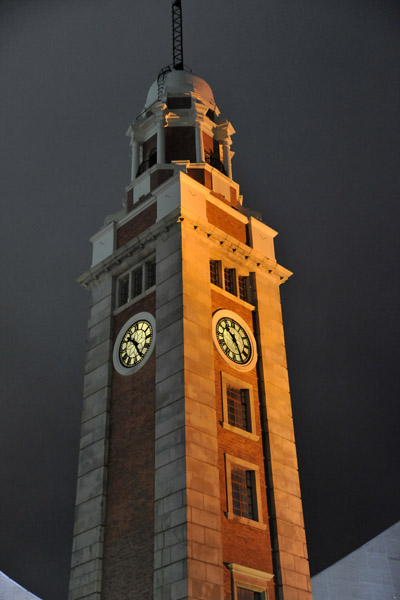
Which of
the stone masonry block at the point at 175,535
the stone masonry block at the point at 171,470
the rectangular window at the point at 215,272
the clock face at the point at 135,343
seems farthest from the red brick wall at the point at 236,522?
the clock face at the point at 135,343

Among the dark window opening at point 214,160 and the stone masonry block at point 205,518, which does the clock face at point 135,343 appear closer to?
the stone masonry block at point 205,518

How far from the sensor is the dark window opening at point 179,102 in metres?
45.6

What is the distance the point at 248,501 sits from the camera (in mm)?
32688

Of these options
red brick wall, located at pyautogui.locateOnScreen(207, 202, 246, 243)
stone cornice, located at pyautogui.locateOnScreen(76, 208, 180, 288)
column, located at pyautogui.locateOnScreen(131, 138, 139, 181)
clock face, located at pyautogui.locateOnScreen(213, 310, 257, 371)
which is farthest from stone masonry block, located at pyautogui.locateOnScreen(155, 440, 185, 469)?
column, located at pyautogui.locateOnScreen(131, 138, 139, 181)

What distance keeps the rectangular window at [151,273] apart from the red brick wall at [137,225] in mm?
2346

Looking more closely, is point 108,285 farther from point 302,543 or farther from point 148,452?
point 302,543

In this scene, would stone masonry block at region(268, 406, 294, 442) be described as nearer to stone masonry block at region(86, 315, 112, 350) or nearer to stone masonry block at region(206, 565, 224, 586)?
stone masonry block at region(206, 565, 224, 586)

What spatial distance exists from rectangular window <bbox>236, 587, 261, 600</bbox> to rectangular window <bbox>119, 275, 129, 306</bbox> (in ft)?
48.9

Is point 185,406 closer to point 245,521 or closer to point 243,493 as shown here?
point 243,493

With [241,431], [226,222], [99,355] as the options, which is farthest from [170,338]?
[226,222]

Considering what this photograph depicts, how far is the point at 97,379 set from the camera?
36812 mm

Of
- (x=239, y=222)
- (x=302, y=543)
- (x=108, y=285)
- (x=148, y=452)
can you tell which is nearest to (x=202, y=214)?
(x=239, y=222)

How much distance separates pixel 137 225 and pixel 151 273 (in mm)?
3672

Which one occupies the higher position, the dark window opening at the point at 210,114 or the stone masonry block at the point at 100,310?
the dark window opening at the point at 210,114
